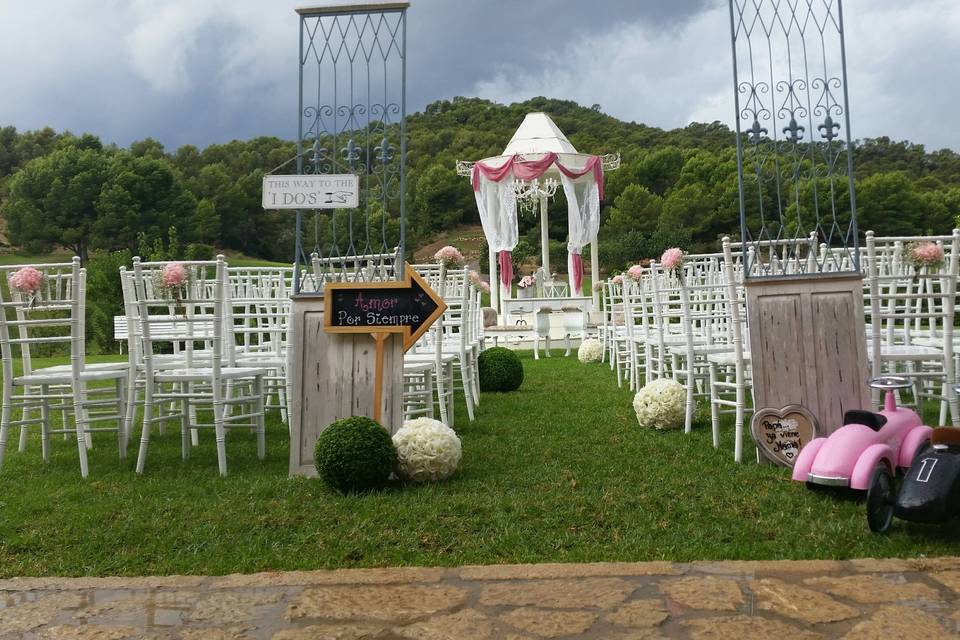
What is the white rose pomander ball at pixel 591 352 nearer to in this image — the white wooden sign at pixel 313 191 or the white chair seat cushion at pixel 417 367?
the white chair seat cushion at pixel 417 367

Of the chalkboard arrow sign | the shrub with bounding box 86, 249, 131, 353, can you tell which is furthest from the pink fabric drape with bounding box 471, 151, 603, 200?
the chalkboard arrow sign

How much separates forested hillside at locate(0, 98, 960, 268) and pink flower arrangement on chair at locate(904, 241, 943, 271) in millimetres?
20098

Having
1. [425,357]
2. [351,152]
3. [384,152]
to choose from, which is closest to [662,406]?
[425,357]

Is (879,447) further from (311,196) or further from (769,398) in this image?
(311,196)

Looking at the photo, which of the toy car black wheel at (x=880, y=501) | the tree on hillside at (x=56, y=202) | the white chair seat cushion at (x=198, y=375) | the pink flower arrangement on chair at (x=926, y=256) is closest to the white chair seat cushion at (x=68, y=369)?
the white chair seat cushion at (x=198, y=375)

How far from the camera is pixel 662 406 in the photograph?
14.9 ft

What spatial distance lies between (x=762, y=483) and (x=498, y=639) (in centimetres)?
180

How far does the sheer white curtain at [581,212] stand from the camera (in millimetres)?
13297

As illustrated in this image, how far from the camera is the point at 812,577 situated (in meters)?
2.16

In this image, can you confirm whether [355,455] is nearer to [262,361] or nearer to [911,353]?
[262,361]

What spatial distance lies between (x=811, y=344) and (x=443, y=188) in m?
27.9

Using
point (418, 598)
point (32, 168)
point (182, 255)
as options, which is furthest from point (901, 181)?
point (32, 168)

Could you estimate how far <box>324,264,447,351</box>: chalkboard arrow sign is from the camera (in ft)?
11.4

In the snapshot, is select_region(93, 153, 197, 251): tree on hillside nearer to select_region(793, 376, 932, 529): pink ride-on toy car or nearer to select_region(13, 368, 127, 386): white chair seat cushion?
select_region(13, 368, 127, 386): white chair seat cushion
